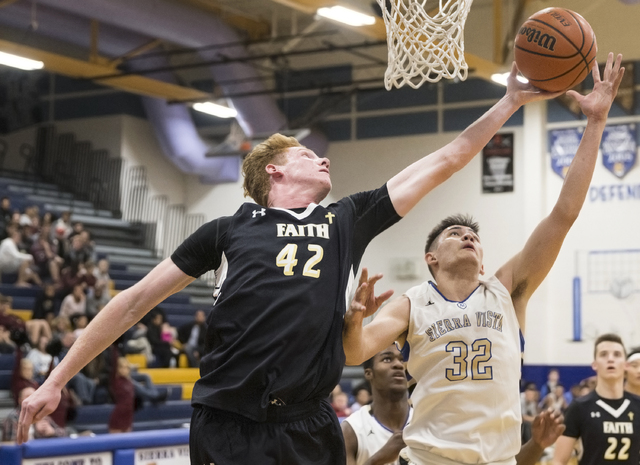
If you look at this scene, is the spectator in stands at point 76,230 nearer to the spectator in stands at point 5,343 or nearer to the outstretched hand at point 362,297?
the spectator in stands at point 5,343

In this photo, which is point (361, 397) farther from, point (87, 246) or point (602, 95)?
point (602, 95)

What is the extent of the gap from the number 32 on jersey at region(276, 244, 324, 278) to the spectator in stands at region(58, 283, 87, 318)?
10.4m

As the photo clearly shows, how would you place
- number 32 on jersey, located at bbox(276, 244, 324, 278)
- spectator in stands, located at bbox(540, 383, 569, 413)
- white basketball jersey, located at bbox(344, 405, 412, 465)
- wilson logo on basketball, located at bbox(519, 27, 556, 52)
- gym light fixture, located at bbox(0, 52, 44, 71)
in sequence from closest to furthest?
1. number 32 on jersey, located at bbox(276, 244, 324, 278)
2. wilson logo on basketball, located at bbox(519, 27, 556, 52)
3. white basketball jersey, located at bbox(344, 405, 412, 465)
4. gym light fixture, located at bbox(0, 52, 44, 71)
5. spectator in stands, located at bbox(540, 383, 569, 413)

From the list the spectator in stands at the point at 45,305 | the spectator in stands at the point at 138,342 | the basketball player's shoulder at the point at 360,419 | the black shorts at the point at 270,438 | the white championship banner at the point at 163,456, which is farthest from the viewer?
the spectator in stands at the point at 138,342

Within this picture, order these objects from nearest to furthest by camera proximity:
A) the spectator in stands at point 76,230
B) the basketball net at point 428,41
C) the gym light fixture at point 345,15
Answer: the basketball net at point 428,41
the gym light fixture at point 345,15
the spectator in stands at point 76,230

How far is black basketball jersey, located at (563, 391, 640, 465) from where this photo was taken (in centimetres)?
564

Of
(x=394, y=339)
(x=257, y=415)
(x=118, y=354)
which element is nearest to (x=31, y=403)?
(x=257, y=415)

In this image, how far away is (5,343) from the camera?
37.5 feet

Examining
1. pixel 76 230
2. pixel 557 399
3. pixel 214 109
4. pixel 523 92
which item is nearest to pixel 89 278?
pixel 76 230

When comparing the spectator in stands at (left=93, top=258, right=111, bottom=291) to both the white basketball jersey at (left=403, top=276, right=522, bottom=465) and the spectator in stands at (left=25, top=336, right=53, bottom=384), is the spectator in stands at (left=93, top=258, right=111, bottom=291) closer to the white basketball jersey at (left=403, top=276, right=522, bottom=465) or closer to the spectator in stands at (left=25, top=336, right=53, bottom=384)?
the spectator in stands at (left=25, top=336, right=53, bottom=384)

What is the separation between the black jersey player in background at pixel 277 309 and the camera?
9.80 ft

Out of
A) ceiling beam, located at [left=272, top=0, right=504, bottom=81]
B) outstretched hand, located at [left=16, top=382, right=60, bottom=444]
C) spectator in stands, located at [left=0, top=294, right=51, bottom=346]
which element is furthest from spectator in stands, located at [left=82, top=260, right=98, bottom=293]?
outstretched hand, located at [left=16, top=382, right=60, bottom=444]

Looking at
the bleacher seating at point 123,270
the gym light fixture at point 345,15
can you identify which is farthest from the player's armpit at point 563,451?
the bleacher seating at point 123,270

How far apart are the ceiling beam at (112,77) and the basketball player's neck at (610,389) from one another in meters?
10.9
